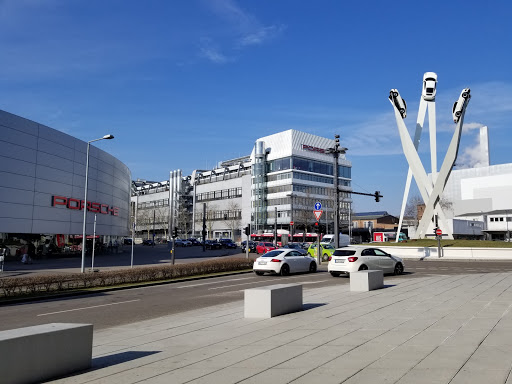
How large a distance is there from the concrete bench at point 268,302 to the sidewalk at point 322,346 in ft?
1.08

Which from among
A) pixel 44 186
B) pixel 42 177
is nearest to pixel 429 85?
pixel 42 177

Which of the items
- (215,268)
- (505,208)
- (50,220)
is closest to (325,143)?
(505,208)

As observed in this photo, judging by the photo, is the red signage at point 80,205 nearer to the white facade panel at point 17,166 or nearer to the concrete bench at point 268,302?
the white facade panel at point 17,166

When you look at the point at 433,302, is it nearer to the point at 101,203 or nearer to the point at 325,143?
the point at 101,203

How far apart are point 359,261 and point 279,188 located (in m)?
82.2

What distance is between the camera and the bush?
16.8 m

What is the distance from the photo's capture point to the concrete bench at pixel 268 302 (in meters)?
10.3

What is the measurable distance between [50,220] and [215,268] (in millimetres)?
27179

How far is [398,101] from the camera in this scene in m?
50.4

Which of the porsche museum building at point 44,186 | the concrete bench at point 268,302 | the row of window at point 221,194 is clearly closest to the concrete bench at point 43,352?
the concrete bench at point 268,302

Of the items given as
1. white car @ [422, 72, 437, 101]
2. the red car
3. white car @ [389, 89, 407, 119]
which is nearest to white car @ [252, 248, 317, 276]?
the red car

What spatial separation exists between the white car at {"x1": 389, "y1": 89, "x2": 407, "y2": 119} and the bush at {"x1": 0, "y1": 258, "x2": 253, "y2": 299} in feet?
106

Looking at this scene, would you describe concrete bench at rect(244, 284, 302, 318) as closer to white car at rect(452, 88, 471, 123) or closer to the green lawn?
the green lawn

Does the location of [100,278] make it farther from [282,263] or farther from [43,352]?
[43,352]
